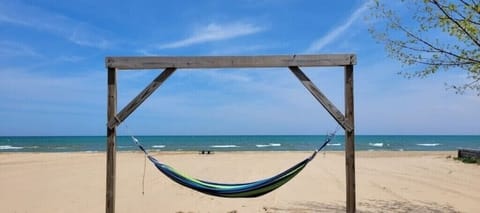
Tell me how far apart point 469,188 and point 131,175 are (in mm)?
7546

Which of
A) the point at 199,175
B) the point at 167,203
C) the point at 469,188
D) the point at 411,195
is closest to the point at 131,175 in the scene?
the point at 199,175

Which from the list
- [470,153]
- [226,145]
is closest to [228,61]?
[470,153]

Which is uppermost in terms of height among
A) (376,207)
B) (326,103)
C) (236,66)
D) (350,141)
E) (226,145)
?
(236,66)

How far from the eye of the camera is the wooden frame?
4.96 metres

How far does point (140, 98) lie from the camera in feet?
16.7

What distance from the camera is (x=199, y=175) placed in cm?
1235

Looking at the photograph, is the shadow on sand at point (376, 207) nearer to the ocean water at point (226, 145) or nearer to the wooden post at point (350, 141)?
the wooden post at point (350, 141)

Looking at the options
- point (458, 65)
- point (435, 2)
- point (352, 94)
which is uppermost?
point (435, 2)

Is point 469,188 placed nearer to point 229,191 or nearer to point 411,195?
point 411,195

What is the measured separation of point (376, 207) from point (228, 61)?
3.68 meters

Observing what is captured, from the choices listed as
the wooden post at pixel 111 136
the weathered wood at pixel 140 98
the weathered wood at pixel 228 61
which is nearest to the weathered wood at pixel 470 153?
the weathered wood at pixel 228 61

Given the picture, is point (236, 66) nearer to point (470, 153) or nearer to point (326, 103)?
point (326, 103)

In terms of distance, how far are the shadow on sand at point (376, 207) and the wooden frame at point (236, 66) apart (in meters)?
2.16

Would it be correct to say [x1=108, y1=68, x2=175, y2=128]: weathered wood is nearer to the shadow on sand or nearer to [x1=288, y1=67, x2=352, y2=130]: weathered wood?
[x1=288, y1=67, x2=352, y2=130]: weathered wood
